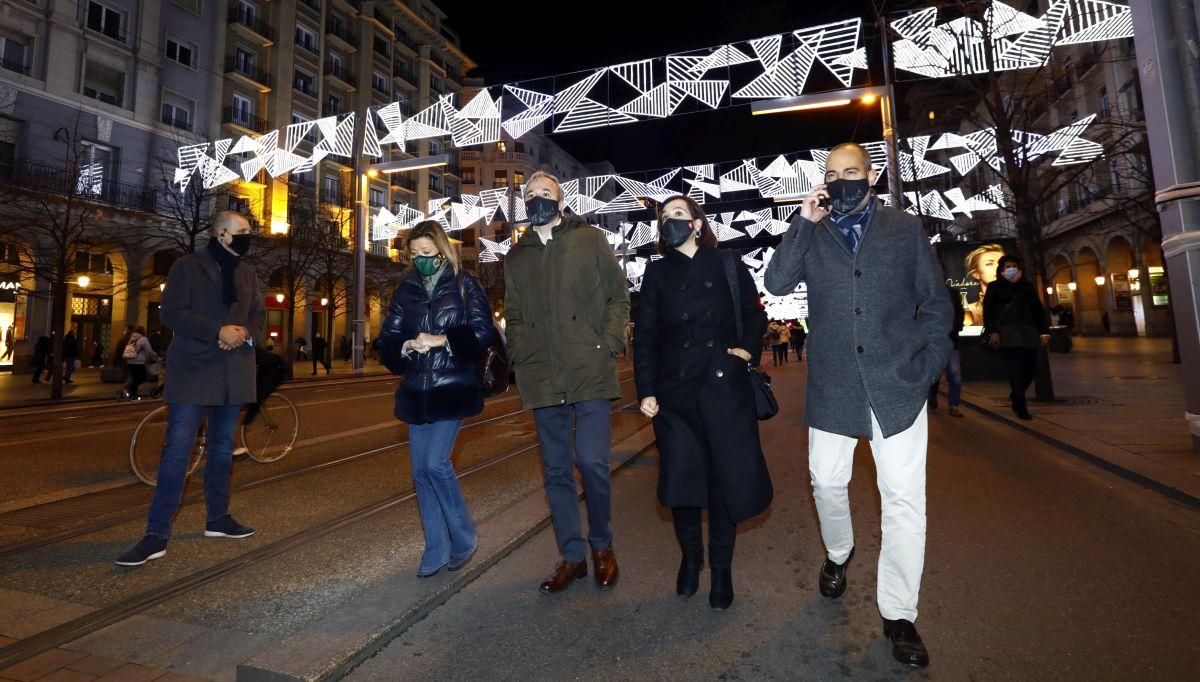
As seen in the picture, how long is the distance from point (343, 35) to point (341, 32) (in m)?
0.19

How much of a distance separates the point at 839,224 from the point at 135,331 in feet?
54.3

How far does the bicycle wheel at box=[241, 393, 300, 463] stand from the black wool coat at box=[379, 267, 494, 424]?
3761mm

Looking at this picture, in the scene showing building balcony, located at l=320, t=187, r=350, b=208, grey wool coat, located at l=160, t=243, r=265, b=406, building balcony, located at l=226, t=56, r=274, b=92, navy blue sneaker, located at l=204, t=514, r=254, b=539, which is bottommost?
navy blue sneaker, located at l=204, t=514, r=254, b=539

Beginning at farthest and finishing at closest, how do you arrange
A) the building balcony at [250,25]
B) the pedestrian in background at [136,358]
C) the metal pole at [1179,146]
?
the building balcony at [250,25], the pedestrian in background at [136,358], the metal pole at [1179,146]

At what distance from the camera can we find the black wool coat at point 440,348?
124 inches

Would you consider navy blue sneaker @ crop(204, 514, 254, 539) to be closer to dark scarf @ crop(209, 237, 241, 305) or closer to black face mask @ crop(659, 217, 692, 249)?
dark scarf @ crop(209, 237, 241, 305)

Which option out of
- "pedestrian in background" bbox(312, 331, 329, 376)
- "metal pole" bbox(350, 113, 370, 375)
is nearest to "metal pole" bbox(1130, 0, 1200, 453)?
"metal pole" bbox(350, 113, 370, 375)

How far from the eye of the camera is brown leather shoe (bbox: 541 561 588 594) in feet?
9.80

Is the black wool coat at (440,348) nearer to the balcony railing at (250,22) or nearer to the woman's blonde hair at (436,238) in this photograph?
the woman's blonde hair at (436,238)

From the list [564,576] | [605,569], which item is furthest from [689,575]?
[564,576]

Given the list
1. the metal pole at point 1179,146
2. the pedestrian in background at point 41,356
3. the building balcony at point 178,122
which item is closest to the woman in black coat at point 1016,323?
the metal pole at point 1179,146

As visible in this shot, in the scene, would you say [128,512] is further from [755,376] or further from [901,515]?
[901,515]

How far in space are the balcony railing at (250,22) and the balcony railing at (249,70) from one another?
1.79 meters

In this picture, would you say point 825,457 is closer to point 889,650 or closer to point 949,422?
point 889,650
